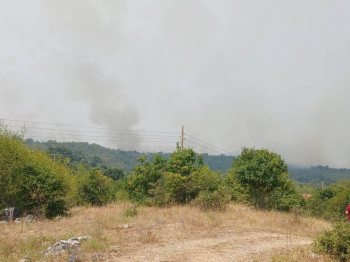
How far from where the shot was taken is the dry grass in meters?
9.95

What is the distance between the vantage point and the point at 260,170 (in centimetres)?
2216

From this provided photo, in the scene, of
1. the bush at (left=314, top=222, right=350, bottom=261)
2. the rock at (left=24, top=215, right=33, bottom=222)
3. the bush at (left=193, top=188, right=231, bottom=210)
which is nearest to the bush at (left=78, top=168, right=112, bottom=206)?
the rock at (left=24, top=215, right=33, bottom=222)

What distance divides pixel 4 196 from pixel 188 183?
13.6 meters

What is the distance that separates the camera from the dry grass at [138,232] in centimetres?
995

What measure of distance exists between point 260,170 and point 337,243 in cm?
1296

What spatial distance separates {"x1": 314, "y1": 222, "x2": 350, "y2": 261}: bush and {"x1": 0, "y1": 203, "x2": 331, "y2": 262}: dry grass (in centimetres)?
61

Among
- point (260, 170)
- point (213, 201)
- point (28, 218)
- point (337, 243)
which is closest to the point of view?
point (337, 243)

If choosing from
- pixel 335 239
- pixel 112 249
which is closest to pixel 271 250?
pixel 335 239

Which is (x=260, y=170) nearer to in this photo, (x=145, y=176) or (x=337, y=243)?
(x=145, y=176)

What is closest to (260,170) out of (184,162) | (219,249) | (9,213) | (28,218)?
(184,162)

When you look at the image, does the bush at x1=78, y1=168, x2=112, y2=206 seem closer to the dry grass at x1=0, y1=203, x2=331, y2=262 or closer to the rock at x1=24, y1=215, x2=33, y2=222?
the rock at x1=24, y1=215, x2=33, y2=222

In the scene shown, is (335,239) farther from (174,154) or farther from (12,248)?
(174,154)

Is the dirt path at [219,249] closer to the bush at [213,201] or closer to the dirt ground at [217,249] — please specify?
the dirt ground at [217,249]

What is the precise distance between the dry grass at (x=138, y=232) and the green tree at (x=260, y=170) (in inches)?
172
